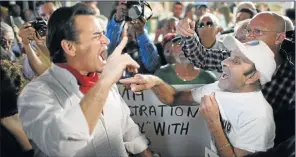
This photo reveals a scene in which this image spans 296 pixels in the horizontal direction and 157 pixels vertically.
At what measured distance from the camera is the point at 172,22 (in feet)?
6.95

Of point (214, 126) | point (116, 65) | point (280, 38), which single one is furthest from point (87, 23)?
point (280, 38)

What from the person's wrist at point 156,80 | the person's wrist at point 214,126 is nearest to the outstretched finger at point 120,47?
the person's wrist at point 156,80

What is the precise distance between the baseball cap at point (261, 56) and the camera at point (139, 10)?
44 cm

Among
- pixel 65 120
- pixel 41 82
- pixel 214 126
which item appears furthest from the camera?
pixel 214 126

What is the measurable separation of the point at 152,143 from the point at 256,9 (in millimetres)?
811

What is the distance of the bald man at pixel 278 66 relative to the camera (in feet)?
6.33

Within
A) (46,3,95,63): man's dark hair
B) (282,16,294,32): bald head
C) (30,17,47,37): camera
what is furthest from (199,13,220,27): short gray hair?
(30,17,47,37): camera

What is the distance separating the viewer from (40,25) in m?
2.02

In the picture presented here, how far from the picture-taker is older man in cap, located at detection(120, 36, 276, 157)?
1.91 meters

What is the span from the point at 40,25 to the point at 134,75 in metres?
0.50

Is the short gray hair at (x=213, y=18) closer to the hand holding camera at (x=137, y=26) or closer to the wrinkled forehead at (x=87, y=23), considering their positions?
the hand holding camera at (x=137, y=26)

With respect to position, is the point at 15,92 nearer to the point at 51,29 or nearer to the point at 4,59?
the point at 4,59

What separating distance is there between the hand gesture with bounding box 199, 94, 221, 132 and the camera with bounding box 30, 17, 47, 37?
808 mm

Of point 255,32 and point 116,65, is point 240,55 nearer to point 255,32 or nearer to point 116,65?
point 255,32
